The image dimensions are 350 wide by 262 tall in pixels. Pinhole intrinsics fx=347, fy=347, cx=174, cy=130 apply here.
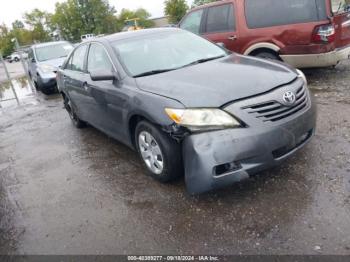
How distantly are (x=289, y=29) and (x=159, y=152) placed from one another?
4400mm

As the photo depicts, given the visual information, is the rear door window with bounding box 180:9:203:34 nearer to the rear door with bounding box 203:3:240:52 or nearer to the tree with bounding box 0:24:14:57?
the rear door with bounding box 203:3:240:52

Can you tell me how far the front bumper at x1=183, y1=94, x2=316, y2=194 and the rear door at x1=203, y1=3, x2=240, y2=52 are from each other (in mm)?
4559

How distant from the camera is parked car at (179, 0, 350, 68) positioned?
20.7 ft

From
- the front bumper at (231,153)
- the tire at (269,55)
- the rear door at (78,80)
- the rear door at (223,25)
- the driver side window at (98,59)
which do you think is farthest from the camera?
the rear door at (223,25)

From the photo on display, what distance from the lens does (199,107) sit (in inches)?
124

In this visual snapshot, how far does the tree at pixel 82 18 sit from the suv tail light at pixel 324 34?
206ft

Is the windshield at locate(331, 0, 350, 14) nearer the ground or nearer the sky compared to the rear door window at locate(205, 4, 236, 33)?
nearer the ground

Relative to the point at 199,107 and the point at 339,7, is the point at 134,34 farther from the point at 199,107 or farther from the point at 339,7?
the point at 339,7

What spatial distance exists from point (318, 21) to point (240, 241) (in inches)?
194

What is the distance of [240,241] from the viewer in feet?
Answer: 9.32

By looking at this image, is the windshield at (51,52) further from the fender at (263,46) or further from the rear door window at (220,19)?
the fender at (263,46)

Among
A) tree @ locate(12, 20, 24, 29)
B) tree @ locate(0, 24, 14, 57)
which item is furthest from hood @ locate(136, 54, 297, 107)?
tree @ locate(12, 20, 24, 29)

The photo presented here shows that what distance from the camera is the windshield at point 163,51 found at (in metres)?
4.14

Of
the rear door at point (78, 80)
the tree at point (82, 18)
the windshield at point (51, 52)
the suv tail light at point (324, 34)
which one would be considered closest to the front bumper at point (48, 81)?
the windshield at point (51, 52)
